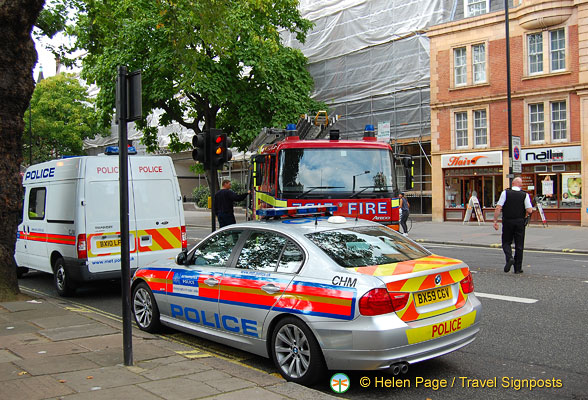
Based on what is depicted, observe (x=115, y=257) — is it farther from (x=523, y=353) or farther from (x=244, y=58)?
(x=244, y=58)

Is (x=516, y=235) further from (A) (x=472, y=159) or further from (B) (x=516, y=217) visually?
(A) (x=472, y=159)

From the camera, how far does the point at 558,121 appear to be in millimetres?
24156

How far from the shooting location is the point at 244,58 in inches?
1011

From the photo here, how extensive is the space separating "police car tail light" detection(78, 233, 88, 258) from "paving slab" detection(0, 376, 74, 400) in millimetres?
4558

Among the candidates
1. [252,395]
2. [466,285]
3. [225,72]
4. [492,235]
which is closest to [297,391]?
[252,395]

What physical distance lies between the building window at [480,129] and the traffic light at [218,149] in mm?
19388

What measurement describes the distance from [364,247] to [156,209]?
216 inches

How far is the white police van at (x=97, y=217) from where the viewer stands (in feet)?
30.0

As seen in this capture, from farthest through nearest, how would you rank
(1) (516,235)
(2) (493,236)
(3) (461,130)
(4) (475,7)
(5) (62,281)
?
1. (3) (461,130)
2. (4) (475,7)
3. (2) (493,236)
4. (1) (516,235)
5. (5) (62,281)

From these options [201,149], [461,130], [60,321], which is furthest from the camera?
[461,130]

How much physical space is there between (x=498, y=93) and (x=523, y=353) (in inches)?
881

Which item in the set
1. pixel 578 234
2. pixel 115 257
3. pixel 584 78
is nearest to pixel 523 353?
pixel 115 257

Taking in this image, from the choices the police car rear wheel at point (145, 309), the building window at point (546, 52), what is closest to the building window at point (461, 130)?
the building window at point (546, 52)

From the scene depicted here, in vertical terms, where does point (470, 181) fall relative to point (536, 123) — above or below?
below
